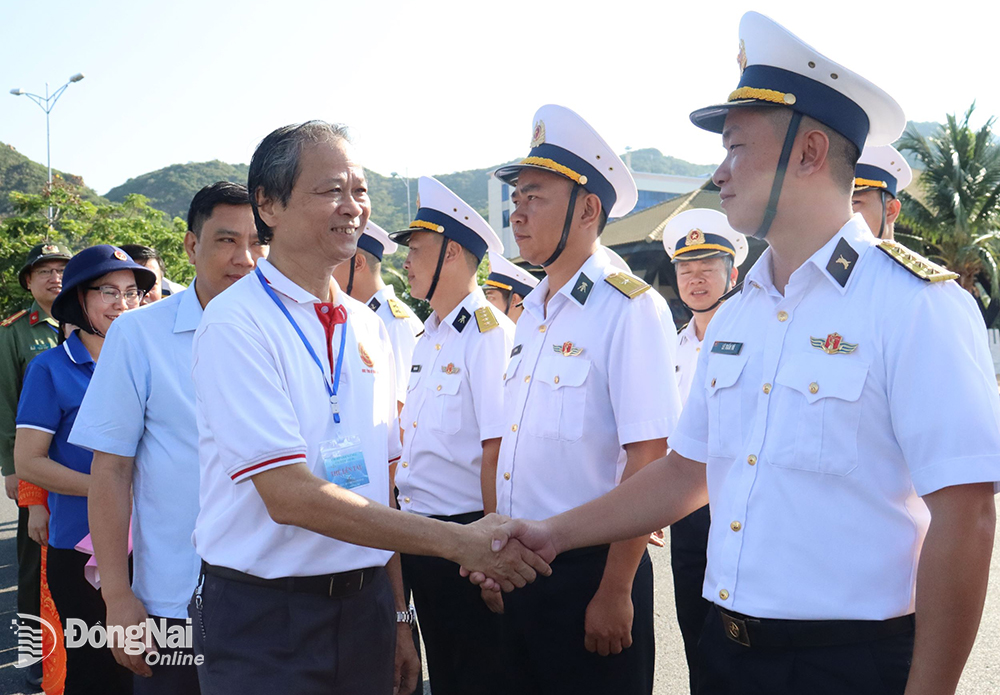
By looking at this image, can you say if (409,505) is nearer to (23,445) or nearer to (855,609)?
(23,445)

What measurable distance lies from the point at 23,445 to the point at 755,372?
2.89 meters

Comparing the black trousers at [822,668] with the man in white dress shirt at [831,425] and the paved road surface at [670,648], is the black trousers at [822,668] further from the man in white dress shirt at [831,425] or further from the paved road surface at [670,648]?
the paved road surface at [670,648]

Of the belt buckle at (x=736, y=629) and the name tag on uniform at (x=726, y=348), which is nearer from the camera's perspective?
the belt buckle at (x=736, y=629)

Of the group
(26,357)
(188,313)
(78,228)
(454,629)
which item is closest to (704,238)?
(454,629)

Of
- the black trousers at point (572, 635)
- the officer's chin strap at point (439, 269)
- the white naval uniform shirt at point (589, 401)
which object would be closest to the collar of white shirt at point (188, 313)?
the white naval uniform shirt at point (589, 401)

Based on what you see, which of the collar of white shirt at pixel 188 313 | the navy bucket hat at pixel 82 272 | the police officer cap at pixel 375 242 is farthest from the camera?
the police officer cap at pixel 375 242

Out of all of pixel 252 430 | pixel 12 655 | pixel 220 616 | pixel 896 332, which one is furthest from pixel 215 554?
pixel 12 655

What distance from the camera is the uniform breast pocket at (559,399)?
272 centimetres

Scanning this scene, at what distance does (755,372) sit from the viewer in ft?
6.18

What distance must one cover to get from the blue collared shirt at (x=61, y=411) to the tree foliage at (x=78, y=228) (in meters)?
13.9

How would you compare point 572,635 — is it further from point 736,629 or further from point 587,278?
point 587,278

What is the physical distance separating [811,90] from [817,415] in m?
0.77

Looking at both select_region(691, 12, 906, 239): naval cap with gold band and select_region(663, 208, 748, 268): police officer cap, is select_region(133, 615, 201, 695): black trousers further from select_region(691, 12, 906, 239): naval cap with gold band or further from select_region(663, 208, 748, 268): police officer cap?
select_region(663, 208, 748, 268): police officer cap

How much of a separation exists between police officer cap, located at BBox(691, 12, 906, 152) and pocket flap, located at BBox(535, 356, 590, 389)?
3.46 ft
